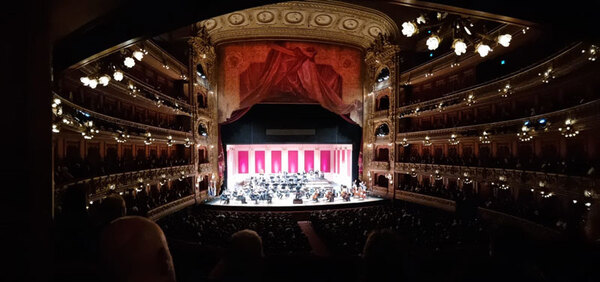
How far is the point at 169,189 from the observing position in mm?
16203

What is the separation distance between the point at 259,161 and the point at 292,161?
3.21 metres

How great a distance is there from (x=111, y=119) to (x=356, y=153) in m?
17.9

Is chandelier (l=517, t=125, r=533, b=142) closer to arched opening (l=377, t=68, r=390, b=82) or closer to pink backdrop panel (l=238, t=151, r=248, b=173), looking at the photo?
arched opening (l=377, t=68, r=390, b=82)

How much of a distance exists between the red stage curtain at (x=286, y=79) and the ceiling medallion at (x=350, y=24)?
114 inches

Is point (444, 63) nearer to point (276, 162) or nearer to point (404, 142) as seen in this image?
point (404, 142)

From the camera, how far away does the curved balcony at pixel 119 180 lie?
9.12m

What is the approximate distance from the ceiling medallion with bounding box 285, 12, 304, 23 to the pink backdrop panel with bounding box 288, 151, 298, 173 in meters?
12.1

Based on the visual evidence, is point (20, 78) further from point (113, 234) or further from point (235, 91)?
point (235, 91)

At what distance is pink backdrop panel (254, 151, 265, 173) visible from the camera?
25.3 m

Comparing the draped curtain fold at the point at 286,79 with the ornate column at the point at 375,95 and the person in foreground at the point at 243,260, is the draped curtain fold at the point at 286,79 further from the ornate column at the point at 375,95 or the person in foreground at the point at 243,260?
the person in foreground at the point at 243,260

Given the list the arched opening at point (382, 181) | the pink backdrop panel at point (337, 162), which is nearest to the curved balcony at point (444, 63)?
the arched opening at point (382, 181)

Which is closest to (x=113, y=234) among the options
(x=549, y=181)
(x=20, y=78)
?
(x=20, y=78)

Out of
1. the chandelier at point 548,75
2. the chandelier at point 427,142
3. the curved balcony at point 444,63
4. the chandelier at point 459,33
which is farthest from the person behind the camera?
the chandelier at point 427,142

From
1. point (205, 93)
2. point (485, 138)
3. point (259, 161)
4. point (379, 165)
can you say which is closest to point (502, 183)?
point (485, 138)
